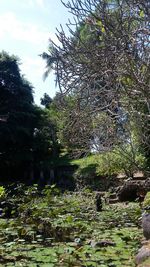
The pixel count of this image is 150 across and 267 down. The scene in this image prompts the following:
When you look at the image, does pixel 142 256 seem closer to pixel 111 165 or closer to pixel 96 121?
pixel 96 121

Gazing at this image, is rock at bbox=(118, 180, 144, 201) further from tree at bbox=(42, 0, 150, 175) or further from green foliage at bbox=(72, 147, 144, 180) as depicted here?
tree at bbox=(42, 0, 150, 175)

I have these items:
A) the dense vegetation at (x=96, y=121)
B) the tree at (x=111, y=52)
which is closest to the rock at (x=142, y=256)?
the dense vegetation at (x=96, y=121)

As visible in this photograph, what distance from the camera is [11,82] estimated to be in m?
23.5

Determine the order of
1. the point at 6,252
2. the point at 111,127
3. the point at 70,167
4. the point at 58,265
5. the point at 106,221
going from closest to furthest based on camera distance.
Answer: the point at 58,265, the point at 6,252, the point at 111,127, the point at 106,221, the point at 70,167

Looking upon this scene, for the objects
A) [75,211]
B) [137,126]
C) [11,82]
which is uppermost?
[11,82]

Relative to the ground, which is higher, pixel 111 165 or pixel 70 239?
pixel 111 165

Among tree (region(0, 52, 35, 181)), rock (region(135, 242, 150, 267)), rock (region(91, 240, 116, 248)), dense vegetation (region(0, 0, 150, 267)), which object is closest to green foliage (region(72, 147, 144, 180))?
dense vegetation (region(0, 0, 150, 267))

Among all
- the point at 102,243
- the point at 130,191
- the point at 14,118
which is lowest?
the point at 102,243

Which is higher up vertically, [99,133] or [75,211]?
[99,133]

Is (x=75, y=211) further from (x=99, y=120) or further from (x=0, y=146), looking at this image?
(x=0, y=146)

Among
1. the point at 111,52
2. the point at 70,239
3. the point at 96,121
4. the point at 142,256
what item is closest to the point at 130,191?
the point at 96,121

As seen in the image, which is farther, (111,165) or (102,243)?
(111,165)

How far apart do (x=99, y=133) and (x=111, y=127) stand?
1.57 ft

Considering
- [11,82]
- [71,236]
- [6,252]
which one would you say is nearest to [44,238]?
[71,236]
